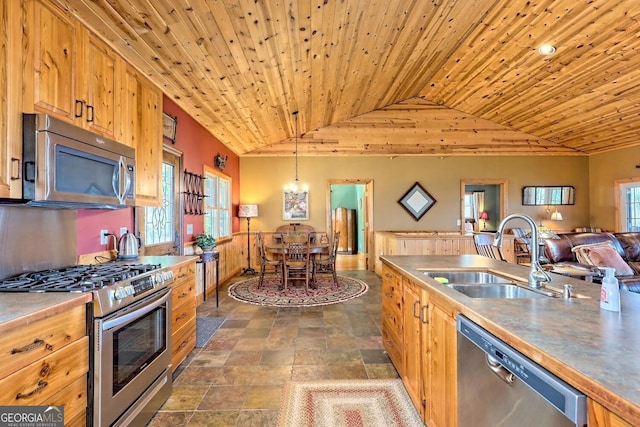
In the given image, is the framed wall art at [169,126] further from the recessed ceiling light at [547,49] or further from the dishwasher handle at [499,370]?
the recessed ceiling light at [547,49]

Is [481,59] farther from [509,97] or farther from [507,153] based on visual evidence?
[507,153]

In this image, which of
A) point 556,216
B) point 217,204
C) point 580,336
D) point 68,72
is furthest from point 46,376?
point 556,216

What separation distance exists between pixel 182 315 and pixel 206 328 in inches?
40.5

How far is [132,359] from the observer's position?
5.55ft

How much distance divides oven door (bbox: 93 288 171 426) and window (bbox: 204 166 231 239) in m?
3.00

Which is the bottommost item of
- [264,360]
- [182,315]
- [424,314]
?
[264,360]

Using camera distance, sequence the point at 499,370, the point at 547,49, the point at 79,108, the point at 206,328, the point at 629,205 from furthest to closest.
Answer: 1. the point at 629,205
2. the point at 547,49
3. the point at 206,328
4. the point at 79,108
5. the point at 499,370

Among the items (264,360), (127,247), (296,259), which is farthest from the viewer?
(296,259)

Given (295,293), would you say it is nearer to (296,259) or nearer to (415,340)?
(296,259)

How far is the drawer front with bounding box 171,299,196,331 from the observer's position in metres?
2.29

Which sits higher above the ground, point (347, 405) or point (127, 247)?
point (127, 247)

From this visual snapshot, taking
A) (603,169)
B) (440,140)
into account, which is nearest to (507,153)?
(440,140)

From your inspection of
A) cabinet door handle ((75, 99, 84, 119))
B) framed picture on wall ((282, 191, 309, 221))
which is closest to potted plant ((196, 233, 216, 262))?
cabinet door handle ((75, 99, 84, 119))

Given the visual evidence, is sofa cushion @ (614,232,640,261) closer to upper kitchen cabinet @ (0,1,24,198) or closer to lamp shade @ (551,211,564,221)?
lamp shade @ (551,211,564,221)
